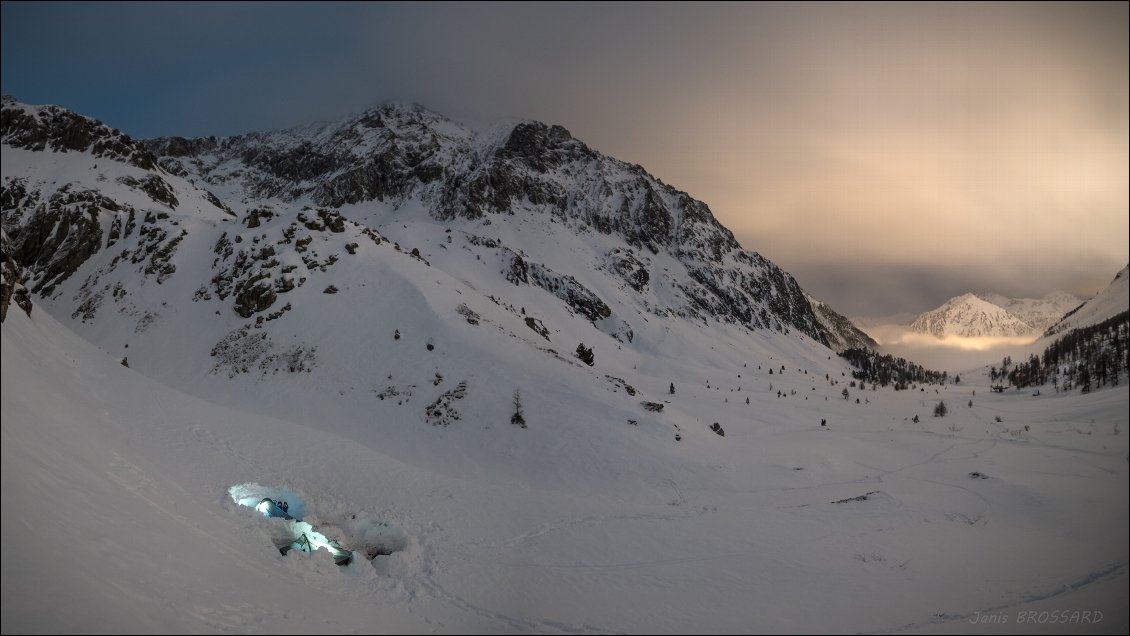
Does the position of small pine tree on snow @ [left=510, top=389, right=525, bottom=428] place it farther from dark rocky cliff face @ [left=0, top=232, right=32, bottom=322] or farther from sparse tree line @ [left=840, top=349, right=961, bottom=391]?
sparse tree line @ [left=840, top=349, right=961, bottom=391]

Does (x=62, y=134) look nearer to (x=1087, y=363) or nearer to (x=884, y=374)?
(x=1087, y=363)

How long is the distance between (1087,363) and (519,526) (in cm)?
11596

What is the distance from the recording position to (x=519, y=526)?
20906mm

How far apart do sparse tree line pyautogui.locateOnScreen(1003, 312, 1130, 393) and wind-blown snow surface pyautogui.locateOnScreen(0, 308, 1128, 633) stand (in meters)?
54.7

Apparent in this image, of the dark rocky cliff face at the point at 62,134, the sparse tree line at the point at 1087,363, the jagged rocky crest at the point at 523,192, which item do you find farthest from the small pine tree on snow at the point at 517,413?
the dark rocky cliff face at the point at 62,134

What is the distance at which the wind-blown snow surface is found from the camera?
10.5 meters

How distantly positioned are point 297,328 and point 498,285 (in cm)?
4476

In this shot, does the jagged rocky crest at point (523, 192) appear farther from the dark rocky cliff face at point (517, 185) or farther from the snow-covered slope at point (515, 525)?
the snow-covered slope at point (515, 525)

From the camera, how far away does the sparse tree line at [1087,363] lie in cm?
6838

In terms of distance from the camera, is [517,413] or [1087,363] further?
[1087,363]

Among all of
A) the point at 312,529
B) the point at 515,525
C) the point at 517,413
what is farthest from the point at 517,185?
the point at 312,529

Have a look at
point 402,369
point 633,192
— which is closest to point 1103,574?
point 402,369

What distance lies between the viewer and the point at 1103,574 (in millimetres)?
15523

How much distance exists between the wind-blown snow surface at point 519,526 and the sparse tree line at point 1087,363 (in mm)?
54677
